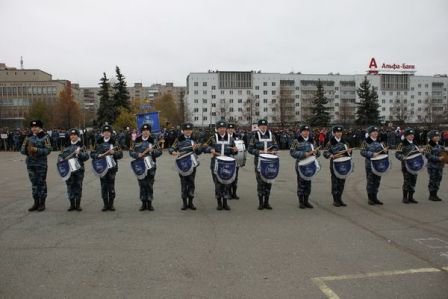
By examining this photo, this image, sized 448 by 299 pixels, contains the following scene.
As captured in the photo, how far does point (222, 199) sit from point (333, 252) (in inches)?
146

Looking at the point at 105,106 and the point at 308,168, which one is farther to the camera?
the point at 105,106

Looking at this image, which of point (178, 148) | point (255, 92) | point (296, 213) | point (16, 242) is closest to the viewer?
point (16, 242)

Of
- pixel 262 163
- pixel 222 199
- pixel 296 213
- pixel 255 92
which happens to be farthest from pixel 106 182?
pixel 255 92

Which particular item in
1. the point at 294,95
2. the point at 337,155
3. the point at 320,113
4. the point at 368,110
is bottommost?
the point at 337,155

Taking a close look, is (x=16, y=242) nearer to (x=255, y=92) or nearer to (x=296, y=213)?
(x=296, y=213)

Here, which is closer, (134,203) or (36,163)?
(36,163)

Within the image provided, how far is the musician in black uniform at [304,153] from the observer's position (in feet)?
29.2

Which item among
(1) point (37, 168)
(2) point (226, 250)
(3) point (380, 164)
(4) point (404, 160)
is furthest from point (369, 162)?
(1) point (37, 168)

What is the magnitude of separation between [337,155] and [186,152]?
3458 millimetres

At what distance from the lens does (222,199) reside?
9.01 metres

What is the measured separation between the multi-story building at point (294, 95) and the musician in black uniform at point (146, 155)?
88.1 meters

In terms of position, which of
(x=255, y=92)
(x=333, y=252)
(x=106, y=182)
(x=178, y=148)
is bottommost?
(x=333, y=252)

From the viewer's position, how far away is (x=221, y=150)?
8.97m

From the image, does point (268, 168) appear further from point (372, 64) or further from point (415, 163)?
point (372, 64)
